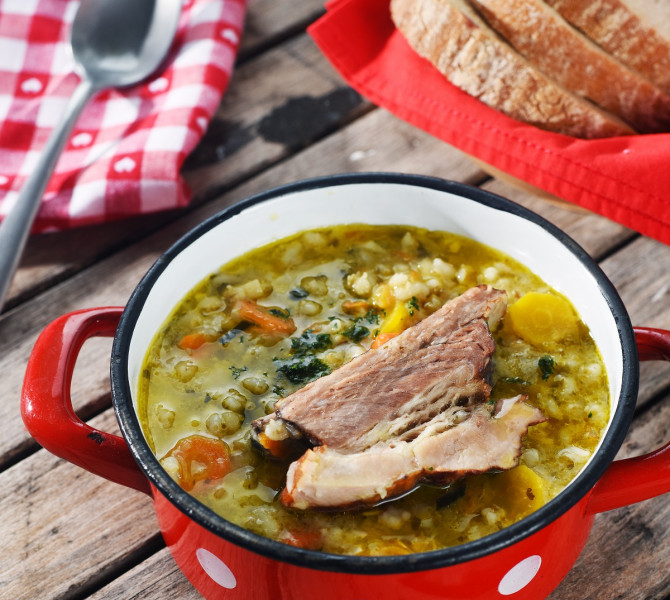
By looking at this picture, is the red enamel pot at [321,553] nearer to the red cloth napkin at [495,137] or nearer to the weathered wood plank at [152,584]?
the weathered wood plank at [152,584]

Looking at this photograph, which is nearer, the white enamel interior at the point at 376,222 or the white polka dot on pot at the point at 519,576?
the white polka dot on pot at the point at 519,576

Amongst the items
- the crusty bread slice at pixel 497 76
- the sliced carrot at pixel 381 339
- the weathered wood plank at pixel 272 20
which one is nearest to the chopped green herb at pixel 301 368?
A: the sliced carrot at pixel 381 339

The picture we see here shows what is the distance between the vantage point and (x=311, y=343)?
5.48 ft

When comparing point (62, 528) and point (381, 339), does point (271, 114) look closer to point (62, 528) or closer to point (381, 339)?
point (381, 339)

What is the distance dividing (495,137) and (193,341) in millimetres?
1025

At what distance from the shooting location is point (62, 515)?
177cm

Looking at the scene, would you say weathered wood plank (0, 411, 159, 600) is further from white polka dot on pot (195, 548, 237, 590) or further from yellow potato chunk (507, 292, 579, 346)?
yellow potato chunk (507, 292, 579, 346)

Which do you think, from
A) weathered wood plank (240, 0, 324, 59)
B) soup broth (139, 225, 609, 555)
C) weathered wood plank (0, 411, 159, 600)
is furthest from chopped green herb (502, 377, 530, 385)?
weathered wood plank (240, 0, 324, 59)

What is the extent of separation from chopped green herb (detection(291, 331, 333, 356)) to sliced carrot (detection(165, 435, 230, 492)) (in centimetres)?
27

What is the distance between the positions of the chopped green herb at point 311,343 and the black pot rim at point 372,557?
31 cm

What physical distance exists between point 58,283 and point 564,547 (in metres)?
1.55

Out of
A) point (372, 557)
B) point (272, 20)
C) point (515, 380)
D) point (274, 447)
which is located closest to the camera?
point (372, 557)

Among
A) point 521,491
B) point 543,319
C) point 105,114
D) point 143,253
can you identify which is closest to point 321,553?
point 521,491

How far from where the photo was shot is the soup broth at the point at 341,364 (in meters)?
1.38
